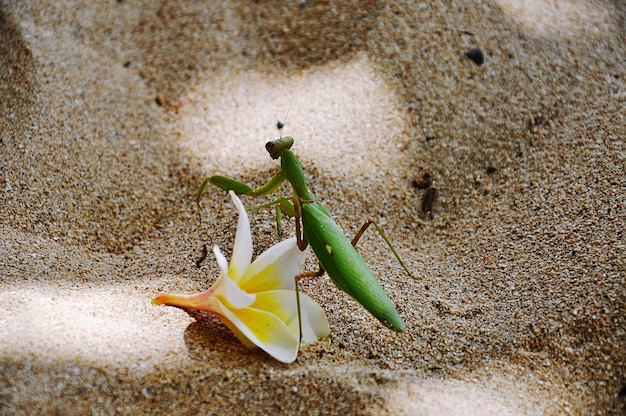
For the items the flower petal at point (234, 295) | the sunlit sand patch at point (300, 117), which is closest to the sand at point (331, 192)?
the sunlit sand patch at point (300, 117)

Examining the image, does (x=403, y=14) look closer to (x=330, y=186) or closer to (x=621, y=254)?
(x=330, y=186)

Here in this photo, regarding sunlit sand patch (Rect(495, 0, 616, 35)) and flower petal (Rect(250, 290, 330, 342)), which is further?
sunlit sand patch (Rect(495, 0, 616, 35))

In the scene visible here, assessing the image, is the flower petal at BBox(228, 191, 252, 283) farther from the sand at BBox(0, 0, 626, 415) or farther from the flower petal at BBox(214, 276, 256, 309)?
the sand at BBox(0, 0, 626, 415)

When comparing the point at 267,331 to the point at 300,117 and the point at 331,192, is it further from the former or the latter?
the point at 300,117

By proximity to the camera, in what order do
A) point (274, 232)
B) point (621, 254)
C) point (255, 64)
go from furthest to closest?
point (255, 64)
point (274, 232)
point (621, 254)

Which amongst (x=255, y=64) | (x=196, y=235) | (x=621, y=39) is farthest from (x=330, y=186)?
(x=621, y=39)

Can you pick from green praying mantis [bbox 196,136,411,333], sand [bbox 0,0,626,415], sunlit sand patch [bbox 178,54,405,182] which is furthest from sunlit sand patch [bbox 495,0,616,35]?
green praying mantis [bbox 196,136,411,333]

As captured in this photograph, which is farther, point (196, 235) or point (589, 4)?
point (589, 4)
